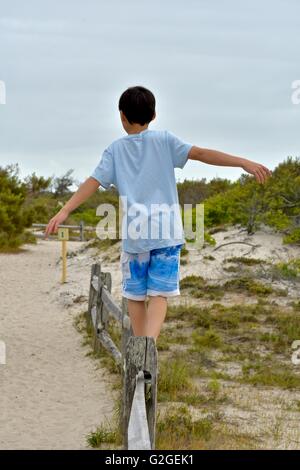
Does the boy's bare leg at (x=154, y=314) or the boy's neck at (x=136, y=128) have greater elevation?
the boy's neck at (x=136, y=128)

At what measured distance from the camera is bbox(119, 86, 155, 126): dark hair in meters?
4.44

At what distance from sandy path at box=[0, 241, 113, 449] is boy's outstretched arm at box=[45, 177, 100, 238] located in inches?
98.7

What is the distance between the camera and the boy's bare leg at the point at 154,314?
449cm

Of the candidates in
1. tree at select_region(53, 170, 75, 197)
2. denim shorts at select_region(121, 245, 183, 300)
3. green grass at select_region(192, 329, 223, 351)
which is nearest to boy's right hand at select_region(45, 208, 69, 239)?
denim shorts at select_region(121, 245, 183, 300)

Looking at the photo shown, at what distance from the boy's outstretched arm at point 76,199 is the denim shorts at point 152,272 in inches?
15.8

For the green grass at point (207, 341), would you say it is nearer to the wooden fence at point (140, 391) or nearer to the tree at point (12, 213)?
the wooden fence at point (140, 391)

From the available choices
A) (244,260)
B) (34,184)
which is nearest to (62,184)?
(34,184)

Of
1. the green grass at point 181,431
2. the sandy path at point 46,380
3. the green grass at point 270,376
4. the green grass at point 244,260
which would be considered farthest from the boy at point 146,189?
the green grass at point 244,260

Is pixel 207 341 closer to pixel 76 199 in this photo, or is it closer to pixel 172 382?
pixel 172 382

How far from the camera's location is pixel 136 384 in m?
4.54

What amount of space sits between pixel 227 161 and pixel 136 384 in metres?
1.31

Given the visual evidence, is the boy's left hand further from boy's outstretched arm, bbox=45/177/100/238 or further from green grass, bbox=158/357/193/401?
green grass, bbox=158/357/193/401

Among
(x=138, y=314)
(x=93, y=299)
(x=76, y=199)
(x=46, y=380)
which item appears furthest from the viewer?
(x=93, y=299)

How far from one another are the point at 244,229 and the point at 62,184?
32388 mm
